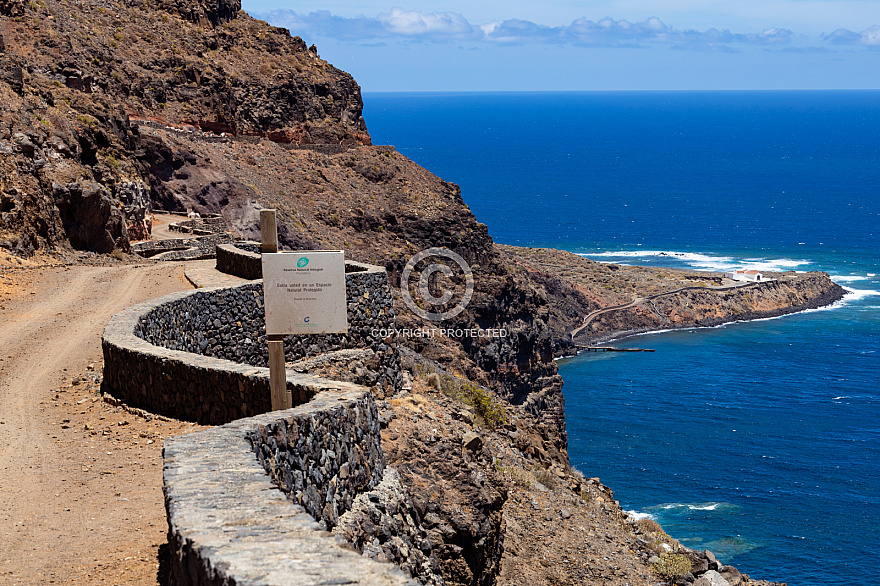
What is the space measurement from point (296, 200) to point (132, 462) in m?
41.7

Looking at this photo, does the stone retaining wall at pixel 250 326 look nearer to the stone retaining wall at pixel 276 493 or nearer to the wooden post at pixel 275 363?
the wooden post at pixel 275 363

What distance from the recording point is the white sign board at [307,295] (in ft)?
32.7

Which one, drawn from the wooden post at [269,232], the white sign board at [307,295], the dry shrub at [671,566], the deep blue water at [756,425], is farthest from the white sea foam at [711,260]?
the white sign board at [307,295]

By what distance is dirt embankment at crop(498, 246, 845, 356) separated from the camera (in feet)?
315

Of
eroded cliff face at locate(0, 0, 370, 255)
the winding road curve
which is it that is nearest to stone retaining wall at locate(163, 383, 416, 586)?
eroded cliff face at locate(0, 0, 370, 255)

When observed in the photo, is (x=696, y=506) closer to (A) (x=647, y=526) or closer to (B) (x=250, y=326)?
(A) (x=647, y=526)

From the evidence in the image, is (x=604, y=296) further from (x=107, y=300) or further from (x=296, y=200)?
(x=107, y=300)

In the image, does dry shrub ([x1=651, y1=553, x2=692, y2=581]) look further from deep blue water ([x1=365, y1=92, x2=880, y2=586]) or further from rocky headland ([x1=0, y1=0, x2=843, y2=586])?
deep blue water ([x1=365, y1=92, x2=880, y2=586])

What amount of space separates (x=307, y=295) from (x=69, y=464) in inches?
138

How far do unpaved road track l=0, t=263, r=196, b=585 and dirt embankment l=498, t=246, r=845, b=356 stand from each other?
242 feet

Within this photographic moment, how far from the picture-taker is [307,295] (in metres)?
10.0

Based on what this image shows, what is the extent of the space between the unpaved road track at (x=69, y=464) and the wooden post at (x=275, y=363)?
5.01 feet

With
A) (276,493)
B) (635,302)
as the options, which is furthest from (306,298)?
(635,302)

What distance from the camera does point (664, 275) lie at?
110562 mm
